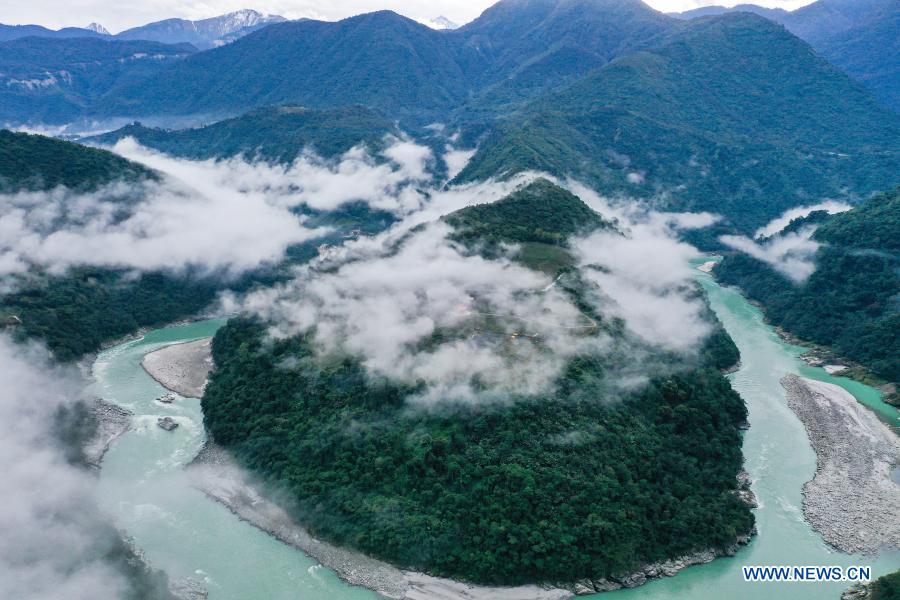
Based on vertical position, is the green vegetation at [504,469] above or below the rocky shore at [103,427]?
above

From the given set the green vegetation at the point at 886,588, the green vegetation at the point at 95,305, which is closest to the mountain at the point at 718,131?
the green vegetation at the point at 95,305

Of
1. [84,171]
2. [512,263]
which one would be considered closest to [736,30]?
[512,263]

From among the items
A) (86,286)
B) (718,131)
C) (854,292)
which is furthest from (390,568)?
(718,131)

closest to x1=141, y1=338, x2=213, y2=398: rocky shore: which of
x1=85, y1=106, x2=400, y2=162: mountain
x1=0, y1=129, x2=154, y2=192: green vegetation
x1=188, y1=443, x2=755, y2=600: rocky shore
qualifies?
x1=188, y1=443, x2=755, y2=600: rocky shore

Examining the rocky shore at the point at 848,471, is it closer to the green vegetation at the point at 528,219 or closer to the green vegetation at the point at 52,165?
the green vegetation at the point at 528,219

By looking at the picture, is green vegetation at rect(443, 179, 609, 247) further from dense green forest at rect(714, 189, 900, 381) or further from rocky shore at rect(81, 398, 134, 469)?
rocky shore at rect(81, 398, 134, 469)
